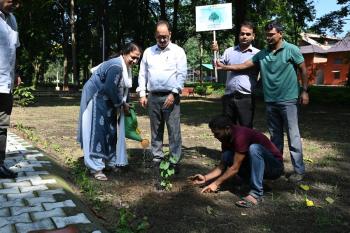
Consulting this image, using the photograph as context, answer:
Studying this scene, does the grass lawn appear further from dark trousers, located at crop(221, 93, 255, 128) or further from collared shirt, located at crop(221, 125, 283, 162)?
dark trousers, located at crop(221, 93, 255, 128)

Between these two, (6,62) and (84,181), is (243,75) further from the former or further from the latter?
(6,62)

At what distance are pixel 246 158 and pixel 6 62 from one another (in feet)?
9.25

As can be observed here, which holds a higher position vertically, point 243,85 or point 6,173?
point 243,85

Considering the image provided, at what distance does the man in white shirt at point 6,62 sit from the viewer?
491 centimetres

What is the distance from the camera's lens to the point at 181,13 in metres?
44.6

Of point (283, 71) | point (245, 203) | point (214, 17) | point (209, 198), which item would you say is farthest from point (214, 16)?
point (245, 203)

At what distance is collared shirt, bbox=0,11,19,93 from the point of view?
16.1 feet

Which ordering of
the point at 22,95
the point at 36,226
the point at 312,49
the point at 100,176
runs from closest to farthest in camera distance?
the point at 36,226
the point at 100,176
the point at 22,95
the point at 312,49

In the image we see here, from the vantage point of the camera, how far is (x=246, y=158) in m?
4.73

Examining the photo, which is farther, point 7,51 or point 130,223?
point 7,51

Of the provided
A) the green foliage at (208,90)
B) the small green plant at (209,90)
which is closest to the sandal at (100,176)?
the green foliage at (208,90)

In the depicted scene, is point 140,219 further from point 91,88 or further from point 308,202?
→ point 91,88

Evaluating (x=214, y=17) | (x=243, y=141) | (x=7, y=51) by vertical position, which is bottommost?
(x=243, y=141)

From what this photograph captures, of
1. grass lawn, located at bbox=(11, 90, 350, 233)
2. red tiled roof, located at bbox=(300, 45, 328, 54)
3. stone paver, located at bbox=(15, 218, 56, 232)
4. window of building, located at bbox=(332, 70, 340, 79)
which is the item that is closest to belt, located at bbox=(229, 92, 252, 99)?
grass lawn, located at bbox=(11, 90, 350, 233)
